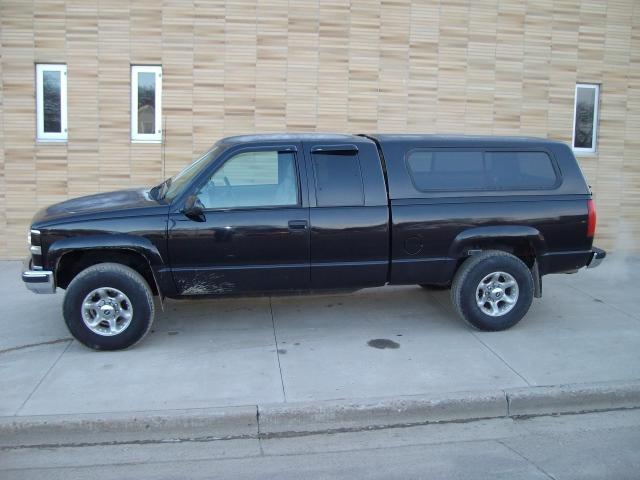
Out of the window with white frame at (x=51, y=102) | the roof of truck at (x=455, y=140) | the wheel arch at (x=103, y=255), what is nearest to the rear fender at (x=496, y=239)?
the roof of truck at (x=455, y=140)

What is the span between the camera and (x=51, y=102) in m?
9.78

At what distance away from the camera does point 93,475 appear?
431 centimetres

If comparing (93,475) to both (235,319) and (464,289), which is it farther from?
(464,289)

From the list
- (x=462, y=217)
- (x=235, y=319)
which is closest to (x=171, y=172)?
(x=235, y=319)

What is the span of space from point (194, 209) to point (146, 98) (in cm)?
445

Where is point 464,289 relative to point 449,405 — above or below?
above

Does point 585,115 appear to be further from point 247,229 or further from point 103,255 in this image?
point 103,255

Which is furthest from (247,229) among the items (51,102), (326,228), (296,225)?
(51,102)

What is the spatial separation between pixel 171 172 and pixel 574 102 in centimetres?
629

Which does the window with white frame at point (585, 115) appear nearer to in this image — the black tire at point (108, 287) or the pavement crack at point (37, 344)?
the black tire at point (108, 287)

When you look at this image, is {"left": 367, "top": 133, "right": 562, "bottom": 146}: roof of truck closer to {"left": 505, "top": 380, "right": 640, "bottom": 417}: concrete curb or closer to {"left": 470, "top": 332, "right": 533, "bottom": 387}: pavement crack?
{"left": 470, "top": 332, "right": 533, "bottom": 387}: pavement crack

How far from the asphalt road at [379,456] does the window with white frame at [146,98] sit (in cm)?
596

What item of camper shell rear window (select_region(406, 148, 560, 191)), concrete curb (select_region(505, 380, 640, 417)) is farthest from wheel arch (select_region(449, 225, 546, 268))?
concrete curb (select_region(505, 380, 640, 417))

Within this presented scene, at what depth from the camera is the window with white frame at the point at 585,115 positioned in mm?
10812
